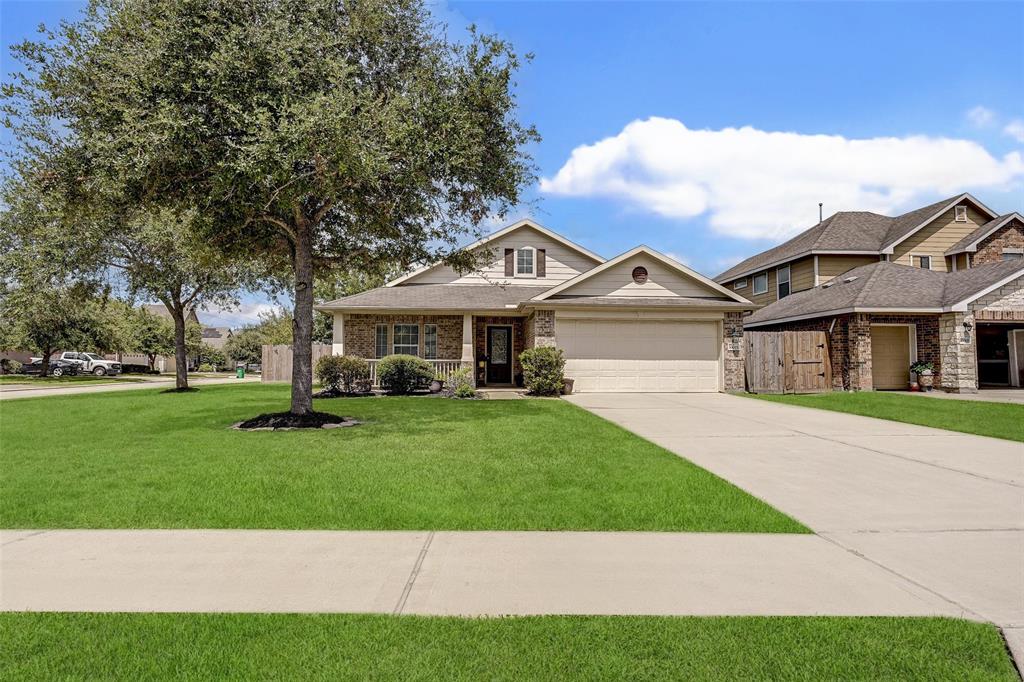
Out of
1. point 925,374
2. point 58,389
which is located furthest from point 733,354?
point 58,389

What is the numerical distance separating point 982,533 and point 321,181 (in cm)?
1006

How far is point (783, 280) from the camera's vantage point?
2811 cm

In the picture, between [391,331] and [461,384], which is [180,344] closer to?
[391,331]

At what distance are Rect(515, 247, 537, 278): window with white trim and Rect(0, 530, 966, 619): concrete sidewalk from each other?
58.4ft

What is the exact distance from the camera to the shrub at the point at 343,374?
18.5m

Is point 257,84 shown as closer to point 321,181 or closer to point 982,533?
point 321,181

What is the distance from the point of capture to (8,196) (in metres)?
17.9

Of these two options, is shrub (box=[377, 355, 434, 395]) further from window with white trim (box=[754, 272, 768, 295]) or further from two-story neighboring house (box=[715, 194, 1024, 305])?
window with white trim (box=[754, 272, 768, 295])

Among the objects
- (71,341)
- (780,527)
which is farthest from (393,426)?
(71,341)

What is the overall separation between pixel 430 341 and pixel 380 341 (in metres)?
1.83

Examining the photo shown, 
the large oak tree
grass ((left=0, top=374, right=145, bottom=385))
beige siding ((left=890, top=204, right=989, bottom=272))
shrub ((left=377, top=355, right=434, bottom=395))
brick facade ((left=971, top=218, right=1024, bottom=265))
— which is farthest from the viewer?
grass ((left=0, top=374, right=145, bottom=385))

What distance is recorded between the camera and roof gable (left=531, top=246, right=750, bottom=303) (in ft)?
60.7

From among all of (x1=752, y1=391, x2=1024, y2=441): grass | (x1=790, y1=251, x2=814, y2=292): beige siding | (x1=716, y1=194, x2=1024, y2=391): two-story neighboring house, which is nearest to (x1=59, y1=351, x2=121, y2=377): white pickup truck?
(x1=716, y1=194, x2=1024, y2=391): two-story neighboring house

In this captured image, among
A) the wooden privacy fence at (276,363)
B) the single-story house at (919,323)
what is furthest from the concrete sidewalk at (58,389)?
the single-story house at (919,323)
